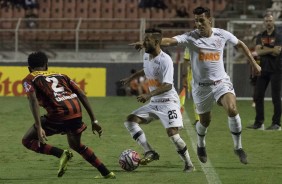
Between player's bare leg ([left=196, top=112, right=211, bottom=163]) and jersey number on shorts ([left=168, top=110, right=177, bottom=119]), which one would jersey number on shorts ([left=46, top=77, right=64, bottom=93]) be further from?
player's bare leg ([left=196, top=112, right=211, bottom=163])

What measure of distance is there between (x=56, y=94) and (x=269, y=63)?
23.4 feet

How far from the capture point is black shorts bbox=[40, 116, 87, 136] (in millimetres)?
9602

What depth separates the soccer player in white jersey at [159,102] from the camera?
10492mm

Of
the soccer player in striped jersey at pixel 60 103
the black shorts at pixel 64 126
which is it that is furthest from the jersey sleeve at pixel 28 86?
the black shorts at pixel 64 126

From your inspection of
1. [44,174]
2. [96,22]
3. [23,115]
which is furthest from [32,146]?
[96,22]

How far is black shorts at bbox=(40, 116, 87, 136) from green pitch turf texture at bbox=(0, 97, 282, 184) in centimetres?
57

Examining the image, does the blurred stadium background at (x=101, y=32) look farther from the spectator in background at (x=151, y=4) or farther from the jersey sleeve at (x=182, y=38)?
the jersey sleeve at (x=182, y=38)

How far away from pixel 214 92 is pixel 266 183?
6.09 feet

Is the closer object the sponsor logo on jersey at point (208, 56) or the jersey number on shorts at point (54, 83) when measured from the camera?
the jersey number on shorts at point (54, 83)

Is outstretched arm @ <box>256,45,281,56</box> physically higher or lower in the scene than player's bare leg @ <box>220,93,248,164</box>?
higher

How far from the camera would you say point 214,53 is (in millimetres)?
11008

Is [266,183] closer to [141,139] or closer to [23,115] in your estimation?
[141,139]

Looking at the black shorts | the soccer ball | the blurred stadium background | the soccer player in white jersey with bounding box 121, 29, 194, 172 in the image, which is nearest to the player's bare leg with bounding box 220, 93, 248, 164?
the soccer player in white jersey with bounding box 121, 29, 194, 172

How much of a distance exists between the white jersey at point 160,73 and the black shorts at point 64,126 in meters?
1.50
